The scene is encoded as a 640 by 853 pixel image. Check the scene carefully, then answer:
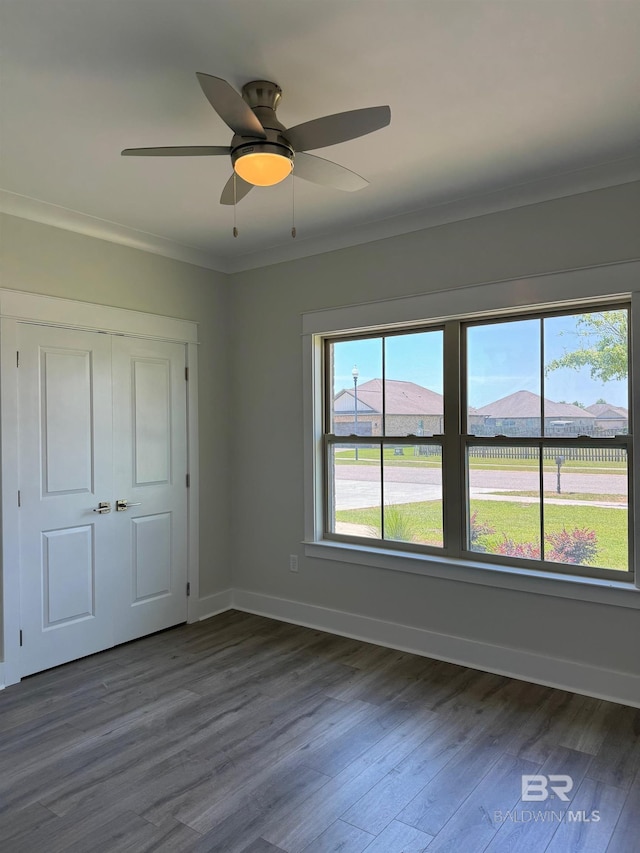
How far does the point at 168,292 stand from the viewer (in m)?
4.14

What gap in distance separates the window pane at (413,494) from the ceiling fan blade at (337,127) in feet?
6.87

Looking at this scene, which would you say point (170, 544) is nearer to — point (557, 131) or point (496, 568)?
point (496, 568)

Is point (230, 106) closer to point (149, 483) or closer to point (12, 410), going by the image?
point (12, 410)

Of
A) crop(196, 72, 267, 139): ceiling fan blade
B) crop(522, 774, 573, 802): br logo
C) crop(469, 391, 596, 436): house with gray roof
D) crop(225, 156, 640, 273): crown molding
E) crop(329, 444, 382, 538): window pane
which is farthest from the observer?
crop(329, 444, 382, 538): window pane

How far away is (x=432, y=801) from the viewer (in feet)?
7.19

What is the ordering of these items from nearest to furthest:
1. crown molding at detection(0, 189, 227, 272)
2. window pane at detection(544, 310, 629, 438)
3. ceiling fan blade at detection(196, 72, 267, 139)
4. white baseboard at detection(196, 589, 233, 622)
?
ceiling fan blade at detection(196, 72, 267, 139) < window pane at detection(544, 310, 629, 438) < crown molding at detection(0, 189, 227, 272) < white baseboard at detection(196, 589, 233, 622)

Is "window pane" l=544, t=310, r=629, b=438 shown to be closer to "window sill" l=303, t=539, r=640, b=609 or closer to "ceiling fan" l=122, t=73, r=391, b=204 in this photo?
"window sill" l=303, t=539, r=640, b=609

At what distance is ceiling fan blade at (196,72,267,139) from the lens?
5.64 feet

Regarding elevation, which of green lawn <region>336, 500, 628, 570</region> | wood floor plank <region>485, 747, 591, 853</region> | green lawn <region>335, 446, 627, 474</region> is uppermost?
green lawn <region>335, 446, 627, 474</region>

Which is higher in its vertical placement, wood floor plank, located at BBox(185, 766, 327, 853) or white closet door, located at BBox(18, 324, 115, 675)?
white closet door, located at BBox(18, 324, 115, 675)

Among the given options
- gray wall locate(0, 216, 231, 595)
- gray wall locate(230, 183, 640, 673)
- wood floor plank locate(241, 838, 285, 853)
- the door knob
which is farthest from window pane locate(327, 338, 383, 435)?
wood floor plank locate(241, 838, 285, 853)

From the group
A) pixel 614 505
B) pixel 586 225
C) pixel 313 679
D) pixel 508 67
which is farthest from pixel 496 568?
pixel 508 67

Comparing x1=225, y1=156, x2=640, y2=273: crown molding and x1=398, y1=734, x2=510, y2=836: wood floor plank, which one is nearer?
x1=398, y1=734, x2=510, y2=836: wood floor plank

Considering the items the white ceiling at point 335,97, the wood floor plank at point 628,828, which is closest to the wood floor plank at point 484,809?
the wood floor plank at point 628,828
